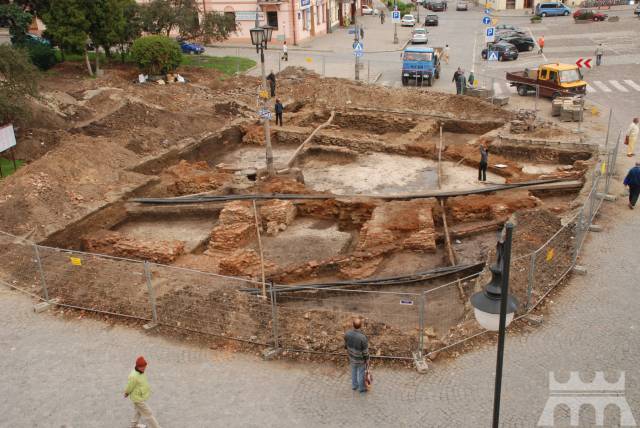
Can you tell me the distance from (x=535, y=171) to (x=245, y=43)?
3141 centimetres

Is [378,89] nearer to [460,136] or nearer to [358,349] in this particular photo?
[460,136]

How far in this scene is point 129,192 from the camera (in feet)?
63.4

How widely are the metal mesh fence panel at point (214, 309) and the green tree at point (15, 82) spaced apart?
1135 centimetres

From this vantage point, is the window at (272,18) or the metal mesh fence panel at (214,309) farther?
the window at (272,18)

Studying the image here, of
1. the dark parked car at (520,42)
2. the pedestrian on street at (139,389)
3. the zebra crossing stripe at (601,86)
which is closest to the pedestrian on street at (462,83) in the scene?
the zebra crossing stripe at (601,86)

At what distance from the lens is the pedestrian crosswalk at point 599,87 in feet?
104

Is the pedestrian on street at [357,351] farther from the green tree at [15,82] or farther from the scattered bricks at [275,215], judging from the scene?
the green tree at [15,82]

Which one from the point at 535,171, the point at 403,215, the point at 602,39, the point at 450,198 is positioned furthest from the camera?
the point at 602,39

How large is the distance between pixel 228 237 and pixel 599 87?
24.8m

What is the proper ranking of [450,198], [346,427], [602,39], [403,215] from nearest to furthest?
[346,427]
[403,215]
[450,198]
[602,39]

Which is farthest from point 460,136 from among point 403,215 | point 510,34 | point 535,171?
point 510,34

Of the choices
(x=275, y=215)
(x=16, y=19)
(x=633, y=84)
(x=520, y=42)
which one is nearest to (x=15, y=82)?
(x=275, y=215)

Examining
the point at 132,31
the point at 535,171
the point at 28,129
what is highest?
the point at 132,31

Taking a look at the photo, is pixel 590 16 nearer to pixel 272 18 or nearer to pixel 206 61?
pixel 272 18
